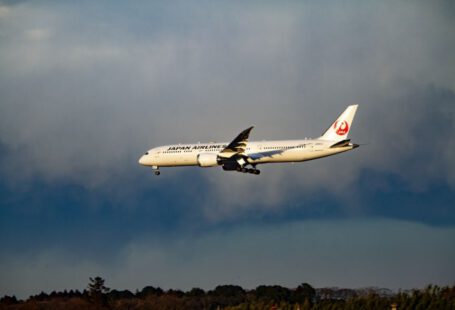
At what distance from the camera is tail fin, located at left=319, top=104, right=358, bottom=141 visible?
9125cm

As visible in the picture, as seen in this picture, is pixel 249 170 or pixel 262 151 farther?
pixel 249 170

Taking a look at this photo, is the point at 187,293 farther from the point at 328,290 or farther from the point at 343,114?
the point at 343,114

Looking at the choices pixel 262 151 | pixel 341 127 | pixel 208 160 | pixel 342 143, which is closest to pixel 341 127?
pixel 341 127

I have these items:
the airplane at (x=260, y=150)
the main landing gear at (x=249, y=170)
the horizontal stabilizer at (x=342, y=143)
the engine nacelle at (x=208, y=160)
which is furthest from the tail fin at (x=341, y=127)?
the engine nacelle at (x=208, y=160)

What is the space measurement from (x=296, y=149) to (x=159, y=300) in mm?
22485

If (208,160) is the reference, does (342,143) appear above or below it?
below

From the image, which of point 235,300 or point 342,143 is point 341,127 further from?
point 235,300

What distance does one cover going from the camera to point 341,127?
9231cm

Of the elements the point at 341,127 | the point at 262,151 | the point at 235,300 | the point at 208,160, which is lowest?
the point at 235,300

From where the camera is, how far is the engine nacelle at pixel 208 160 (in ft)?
302

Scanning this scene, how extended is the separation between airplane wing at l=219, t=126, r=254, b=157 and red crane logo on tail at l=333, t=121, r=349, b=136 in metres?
8.41

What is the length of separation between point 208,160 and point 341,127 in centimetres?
1276

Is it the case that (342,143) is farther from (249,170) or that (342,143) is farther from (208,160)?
(208,160)

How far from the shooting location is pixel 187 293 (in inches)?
3378
